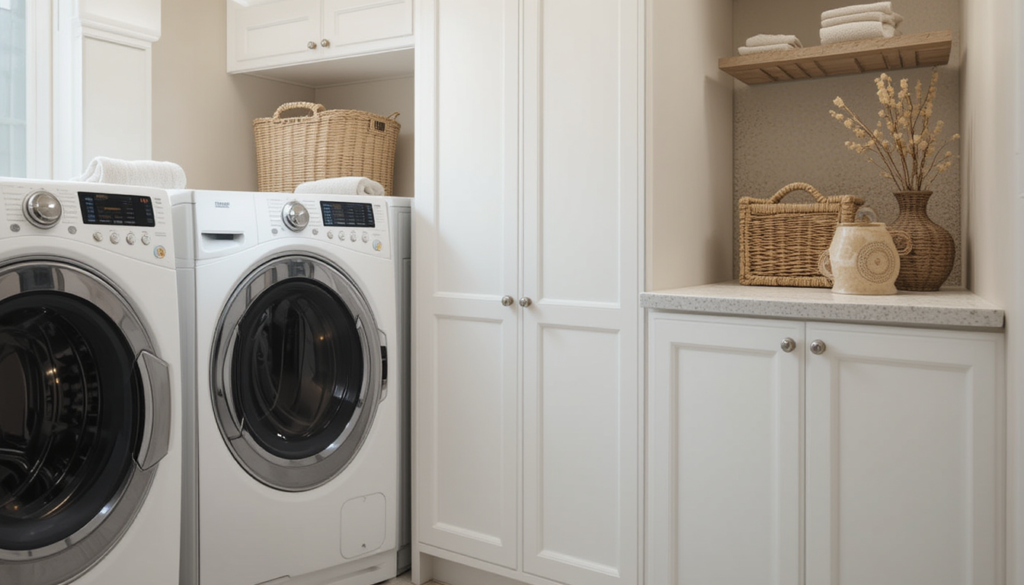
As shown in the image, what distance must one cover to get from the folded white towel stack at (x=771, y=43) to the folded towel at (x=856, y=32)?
0.39 feet

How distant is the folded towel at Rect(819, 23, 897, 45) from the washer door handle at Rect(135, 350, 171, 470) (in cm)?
190

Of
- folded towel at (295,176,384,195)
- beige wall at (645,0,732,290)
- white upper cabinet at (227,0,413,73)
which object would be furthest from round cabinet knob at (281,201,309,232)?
beige wall at (645,0,732,290)

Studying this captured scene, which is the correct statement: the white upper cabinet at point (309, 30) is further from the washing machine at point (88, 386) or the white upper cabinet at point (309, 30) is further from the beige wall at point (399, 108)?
the washing machine at point (88, 386)

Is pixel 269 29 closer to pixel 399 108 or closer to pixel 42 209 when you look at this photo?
pixel 399 108

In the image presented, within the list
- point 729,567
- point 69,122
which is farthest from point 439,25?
point 729,567

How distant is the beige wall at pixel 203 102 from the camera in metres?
2.92

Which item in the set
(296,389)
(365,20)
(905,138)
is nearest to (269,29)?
(365,20)

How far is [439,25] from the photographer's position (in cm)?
238

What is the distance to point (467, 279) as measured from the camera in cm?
235

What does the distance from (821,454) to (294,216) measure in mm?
1461

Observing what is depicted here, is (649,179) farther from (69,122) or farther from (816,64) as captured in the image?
(69,122)

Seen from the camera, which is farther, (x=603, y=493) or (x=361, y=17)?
(x=361, y=17)

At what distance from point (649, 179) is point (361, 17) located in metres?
1.32

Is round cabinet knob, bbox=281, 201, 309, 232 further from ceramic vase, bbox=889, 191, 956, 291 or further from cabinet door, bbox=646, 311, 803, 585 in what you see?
ceramic vase, bbox=889, 191, 956, 291
